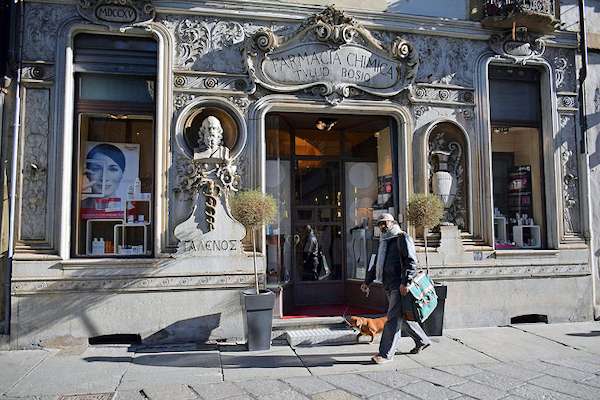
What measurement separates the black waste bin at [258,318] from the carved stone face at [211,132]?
249cm

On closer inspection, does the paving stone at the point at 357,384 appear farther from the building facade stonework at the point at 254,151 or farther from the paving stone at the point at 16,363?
the paving stone at the point at 16,363

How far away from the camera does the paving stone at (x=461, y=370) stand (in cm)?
607

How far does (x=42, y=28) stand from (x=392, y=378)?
727cm

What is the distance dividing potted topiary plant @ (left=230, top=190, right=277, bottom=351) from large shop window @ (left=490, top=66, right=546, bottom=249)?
479 centimetres

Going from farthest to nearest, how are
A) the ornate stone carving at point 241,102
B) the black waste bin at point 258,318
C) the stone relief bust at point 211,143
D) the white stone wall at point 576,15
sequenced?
the white stone wall at point 576,15 → the ornate stone carving at point 241,102 → the stone relief bust at point 211,143 → the black waste bin at point 258,318

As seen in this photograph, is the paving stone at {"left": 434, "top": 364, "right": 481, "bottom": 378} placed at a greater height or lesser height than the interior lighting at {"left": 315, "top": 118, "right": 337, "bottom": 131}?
lesser

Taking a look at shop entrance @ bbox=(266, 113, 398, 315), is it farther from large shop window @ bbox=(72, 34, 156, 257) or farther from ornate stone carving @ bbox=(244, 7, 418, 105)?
large shop window @ bbox=(72, 34, 156, 257)

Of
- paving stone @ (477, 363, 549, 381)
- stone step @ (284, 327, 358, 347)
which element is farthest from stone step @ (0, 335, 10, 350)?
paving stone @ (477, 363, 549, 381)

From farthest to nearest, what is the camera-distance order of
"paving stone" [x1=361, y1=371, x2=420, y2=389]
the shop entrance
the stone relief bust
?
1. the shop entrance
2. the stone relief bust
3. "paving stone" [x1=361, y1=371, x2=420, y2=389]

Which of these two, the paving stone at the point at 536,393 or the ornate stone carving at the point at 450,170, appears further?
A: the ornate stone carving at the point at 450,170

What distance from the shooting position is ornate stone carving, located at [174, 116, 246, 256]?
25.6ft

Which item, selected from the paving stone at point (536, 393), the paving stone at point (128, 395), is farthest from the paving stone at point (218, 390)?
the paving stone at point (536, 393)

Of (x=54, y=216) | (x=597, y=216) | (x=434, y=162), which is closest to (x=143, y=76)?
(x=54, y=216)

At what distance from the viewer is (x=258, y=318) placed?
7.13 meters
